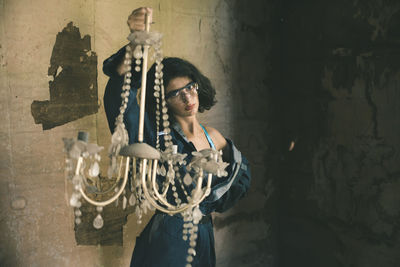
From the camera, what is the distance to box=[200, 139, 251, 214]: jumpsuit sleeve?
5.41 feet

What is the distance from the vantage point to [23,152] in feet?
6.29

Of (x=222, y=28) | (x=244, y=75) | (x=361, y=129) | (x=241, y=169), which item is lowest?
(x=241, y=169)

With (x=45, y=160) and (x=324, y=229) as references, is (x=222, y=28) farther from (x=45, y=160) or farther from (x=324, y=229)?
(x=324, y=229)

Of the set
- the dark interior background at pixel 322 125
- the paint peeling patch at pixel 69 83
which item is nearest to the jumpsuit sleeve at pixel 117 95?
the paint peeling patch at pixel 69 83

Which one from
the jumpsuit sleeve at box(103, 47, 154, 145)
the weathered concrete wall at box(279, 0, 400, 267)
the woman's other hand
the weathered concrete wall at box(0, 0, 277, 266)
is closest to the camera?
the woman's other hand

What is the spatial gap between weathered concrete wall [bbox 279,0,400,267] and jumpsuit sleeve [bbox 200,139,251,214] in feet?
3.31

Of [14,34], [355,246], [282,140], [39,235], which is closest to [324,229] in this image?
[355,246]

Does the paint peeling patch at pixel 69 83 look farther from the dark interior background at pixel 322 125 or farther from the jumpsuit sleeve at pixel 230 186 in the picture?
the dark interior background at pixel 322 125

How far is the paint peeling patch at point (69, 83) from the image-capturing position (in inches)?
76.8

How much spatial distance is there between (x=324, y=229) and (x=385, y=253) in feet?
1.53

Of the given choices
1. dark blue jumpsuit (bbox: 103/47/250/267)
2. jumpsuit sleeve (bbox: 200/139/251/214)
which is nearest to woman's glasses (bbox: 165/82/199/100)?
dark blue jumpsuit (bbox: 103/47/250/267)

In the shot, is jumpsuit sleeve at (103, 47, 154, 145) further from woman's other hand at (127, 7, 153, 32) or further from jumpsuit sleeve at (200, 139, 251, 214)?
jumpsuit sleeve at (200, 139, 251, 214)

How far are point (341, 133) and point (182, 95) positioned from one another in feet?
4.64

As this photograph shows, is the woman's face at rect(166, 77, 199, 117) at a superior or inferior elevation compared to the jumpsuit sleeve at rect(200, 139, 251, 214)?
superior
